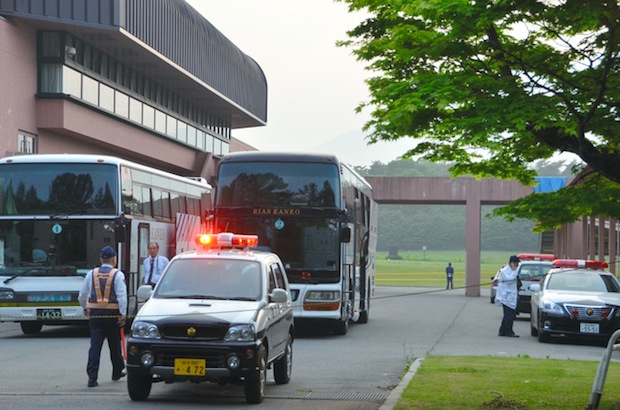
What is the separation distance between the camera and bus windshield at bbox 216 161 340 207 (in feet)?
72.8

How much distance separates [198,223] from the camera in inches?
1147

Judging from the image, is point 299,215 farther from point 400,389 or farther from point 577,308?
point 400,389

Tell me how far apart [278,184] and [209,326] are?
35.2 feet

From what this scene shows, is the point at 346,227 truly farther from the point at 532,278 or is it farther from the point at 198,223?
the point at 532,278

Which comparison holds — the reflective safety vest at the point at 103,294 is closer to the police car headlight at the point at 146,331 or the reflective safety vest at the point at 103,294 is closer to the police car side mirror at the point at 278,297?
the police car headlight at the point at 146,331

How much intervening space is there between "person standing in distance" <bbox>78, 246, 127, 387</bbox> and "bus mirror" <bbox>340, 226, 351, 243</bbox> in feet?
27.9

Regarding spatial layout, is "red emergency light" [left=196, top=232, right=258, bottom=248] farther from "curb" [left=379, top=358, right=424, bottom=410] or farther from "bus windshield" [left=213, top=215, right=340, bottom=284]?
"bus windshield" [left=213, top=215, right=340, bottom=284]

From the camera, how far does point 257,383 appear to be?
1183 centimetres

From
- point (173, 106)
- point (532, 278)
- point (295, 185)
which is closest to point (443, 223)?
point (173, 106)

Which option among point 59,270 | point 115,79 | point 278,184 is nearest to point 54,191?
point 59,270

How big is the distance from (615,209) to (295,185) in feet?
22.4

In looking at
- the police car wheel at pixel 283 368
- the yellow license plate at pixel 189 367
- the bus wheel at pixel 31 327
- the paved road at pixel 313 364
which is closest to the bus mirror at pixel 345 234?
the paved road at pixel 313 364

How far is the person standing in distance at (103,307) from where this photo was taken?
13453mm

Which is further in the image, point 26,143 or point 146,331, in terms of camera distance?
point 26,143
